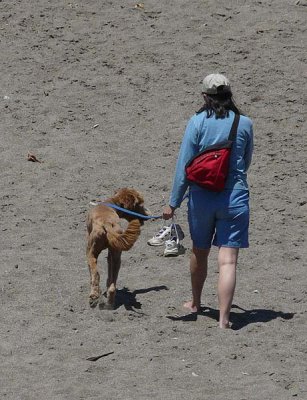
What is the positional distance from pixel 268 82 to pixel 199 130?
490cm

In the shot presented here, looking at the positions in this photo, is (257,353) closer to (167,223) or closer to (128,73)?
(167,223)

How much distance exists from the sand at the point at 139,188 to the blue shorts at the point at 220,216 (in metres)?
0.65

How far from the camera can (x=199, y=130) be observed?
706 cm

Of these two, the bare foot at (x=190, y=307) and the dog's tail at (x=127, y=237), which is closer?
the dog's tail at (x=127, y=237)

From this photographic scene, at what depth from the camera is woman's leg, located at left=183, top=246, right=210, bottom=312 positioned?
742 centimetres

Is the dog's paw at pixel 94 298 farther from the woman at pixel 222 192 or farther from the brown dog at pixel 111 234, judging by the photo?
the woman at pixel 222 192

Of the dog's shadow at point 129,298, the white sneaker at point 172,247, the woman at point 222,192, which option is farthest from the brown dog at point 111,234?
the white sneaker at point 172,247

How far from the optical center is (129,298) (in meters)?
7.97

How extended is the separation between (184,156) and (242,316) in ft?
4.44

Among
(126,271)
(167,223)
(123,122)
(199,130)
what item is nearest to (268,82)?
(123,122)

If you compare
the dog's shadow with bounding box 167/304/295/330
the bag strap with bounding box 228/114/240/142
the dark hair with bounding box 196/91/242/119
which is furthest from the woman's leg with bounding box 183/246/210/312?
the dark hair with bounding box 196/91/242/119

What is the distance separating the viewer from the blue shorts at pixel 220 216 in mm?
7117

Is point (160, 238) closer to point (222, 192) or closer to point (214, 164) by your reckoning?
point (222, 192)

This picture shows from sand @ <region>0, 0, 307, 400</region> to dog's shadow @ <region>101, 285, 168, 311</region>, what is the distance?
0.06 feet
